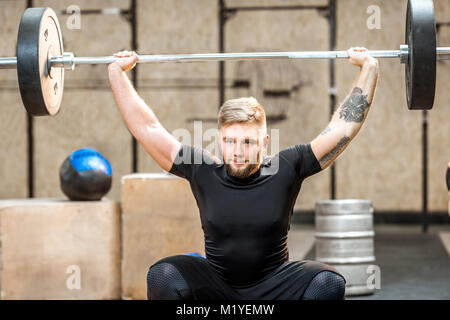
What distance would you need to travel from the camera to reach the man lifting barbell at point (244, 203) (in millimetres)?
1796

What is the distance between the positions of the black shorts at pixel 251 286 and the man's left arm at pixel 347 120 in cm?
36

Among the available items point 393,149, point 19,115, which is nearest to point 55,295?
point 19,115

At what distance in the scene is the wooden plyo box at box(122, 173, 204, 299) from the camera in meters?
3.05

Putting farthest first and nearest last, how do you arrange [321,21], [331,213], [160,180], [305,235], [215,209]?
1. [321,21]
2. [305,235]
3. [331,213]
4. [160,180]
5. [215,209]

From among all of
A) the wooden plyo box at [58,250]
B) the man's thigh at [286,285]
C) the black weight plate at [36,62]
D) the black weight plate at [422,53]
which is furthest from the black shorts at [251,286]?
the wooden plyo box at [58,250]

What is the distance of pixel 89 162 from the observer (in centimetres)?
321

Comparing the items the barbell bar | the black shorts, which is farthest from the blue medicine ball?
the black shorts

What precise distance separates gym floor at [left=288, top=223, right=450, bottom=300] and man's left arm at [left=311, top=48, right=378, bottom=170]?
1578mm

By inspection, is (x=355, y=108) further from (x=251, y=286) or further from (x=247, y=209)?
(x=251, y=286)

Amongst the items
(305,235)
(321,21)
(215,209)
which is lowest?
(305,235)

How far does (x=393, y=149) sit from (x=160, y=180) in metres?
3.85

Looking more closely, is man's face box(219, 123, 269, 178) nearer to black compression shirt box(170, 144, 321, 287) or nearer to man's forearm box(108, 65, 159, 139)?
black compression shirt box(170, 144, 321, 287)

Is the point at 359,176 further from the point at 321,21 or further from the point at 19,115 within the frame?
the point at 19,115

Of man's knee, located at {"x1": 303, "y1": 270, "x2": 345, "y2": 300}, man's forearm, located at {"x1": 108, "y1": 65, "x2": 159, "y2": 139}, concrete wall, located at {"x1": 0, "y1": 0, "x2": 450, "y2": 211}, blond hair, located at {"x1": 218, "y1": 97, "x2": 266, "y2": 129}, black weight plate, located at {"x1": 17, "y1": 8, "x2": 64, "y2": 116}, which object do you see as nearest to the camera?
man's knee, located at {"x1": 303, "y1": 270, "x2": 345, "y2": 300}
